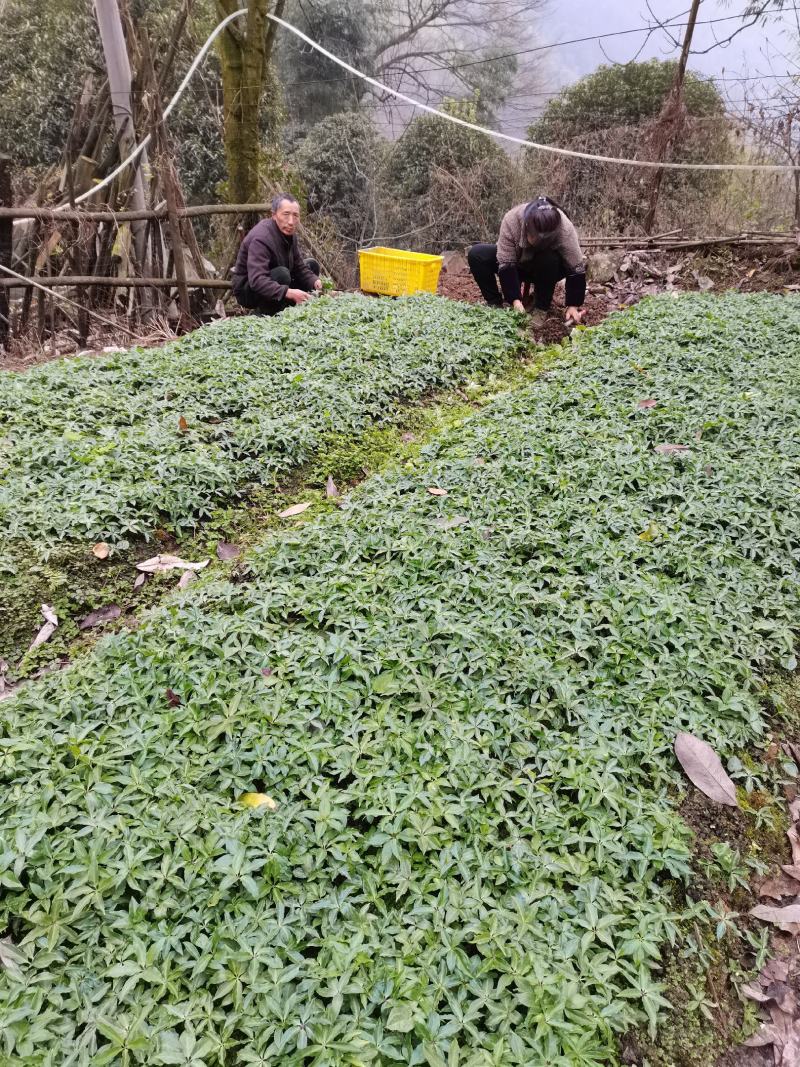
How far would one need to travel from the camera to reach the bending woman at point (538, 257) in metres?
6.11

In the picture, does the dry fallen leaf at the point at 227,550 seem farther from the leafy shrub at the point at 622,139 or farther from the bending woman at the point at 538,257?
the leafy shrub at the point at 622,139

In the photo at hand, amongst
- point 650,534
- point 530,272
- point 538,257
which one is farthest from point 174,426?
point 530,272

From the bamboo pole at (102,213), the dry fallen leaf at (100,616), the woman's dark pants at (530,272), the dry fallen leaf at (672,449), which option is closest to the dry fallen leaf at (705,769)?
the dry fallen leaf at (672,449)

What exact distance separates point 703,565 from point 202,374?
341 centimetres

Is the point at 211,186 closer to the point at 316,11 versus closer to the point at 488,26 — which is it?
the point at 316,11

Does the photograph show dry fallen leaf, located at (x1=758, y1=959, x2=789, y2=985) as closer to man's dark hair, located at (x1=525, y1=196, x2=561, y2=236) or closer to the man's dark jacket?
man's dark hair, located at (x1=525, y1=196, x2=561, y2=236)

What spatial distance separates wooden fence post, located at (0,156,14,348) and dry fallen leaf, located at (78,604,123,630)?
13.4 ft

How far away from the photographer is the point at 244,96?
8.95m

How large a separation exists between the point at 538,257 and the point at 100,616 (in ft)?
17.0

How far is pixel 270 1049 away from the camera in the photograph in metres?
1.53

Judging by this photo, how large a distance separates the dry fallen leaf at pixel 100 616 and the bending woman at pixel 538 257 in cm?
468

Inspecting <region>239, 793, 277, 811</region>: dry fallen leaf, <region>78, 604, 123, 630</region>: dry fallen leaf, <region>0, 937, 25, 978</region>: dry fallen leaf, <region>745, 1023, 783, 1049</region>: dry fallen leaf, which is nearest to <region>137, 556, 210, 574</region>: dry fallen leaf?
<region>78, 604, 123, 630</region>: dry fallen leaf

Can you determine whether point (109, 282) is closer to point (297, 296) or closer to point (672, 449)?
point (297, 296)

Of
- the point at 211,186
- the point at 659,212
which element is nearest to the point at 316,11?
the point at 211,186
